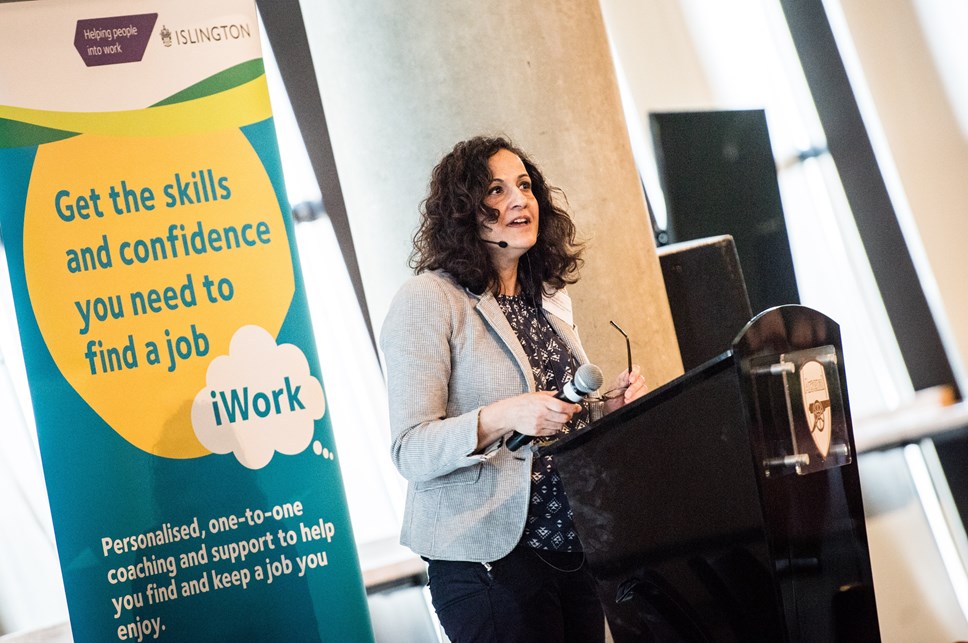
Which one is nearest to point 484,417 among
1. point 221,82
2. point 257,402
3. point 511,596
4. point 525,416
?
point 525,416

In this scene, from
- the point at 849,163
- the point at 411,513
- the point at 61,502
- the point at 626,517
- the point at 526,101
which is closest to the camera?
the point at 626,517

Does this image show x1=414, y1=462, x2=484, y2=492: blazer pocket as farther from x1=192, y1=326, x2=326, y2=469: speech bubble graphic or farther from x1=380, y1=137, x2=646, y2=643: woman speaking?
x1=192, y1=326, x2=326, y2=469: speech bubble graphic

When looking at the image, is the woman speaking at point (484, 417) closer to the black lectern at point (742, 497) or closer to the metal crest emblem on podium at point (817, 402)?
the black lectern at point (742, 497)

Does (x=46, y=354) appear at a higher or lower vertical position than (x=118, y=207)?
lower

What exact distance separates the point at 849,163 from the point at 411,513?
394 centimetres

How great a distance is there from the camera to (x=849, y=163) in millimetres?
5145

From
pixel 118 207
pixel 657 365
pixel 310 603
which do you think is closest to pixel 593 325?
pixel 657 365

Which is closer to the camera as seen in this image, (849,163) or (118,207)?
(118,207)

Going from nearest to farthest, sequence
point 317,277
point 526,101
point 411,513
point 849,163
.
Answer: point 411,513 < point 526,101 < point 317,277 < point 849,163

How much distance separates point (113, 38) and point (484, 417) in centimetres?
157

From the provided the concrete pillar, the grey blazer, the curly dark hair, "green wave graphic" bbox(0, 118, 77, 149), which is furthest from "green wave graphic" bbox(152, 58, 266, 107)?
the grey blazer

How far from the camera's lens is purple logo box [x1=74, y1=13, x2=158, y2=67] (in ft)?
8.54

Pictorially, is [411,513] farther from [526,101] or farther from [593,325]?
[526,101]

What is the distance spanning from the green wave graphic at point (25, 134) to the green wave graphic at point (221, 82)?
26cm
